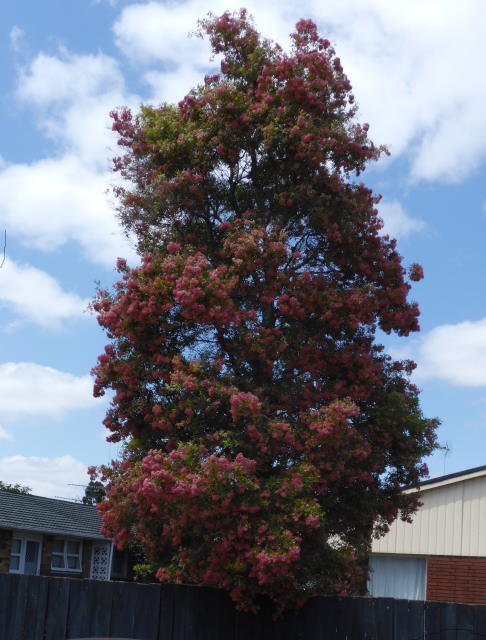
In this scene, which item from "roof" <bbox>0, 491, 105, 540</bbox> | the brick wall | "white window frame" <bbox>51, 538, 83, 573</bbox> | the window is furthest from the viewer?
the window

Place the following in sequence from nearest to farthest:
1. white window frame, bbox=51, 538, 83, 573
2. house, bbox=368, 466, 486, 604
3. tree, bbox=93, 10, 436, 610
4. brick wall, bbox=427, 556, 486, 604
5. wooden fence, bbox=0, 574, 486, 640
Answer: wooden fence, bbox=0, 574, 486, 640
tree, bbox=93, 10, 436, 610
brick wall, bbox=427, 556, 486, 604
house, bbox=368, 466, 486, 604
white window frame, bbox=51, 538, 83, 573

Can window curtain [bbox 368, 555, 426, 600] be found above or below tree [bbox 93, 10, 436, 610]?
below

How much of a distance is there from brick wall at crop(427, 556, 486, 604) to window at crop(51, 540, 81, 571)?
45.3ft

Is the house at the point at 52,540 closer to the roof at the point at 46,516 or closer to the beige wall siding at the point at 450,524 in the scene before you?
the roof at the point at 46,516

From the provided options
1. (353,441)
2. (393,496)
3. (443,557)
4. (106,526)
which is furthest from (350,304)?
(443,557)

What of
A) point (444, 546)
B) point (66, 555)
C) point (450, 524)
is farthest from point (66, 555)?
point (450, 524)

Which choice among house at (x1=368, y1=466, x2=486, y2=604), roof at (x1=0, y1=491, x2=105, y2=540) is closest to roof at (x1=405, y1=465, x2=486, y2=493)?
house at (x1=368, y1=466, x2=486, y2=604)

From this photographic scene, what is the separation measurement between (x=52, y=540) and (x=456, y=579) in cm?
1443

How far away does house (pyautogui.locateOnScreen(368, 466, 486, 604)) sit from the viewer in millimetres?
21391

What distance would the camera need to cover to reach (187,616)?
45.2 feet

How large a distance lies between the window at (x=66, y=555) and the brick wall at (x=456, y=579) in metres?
13.8

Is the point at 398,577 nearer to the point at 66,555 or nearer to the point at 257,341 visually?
the point at 257,341

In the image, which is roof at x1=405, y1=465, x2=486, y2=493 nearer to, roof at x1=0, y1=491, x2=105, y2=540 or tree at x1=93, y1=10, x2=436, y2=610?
tree at x1=93, y1=10, x2=436, y2=610

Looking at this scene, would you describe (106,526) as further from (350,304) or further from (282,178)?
(282,178)
